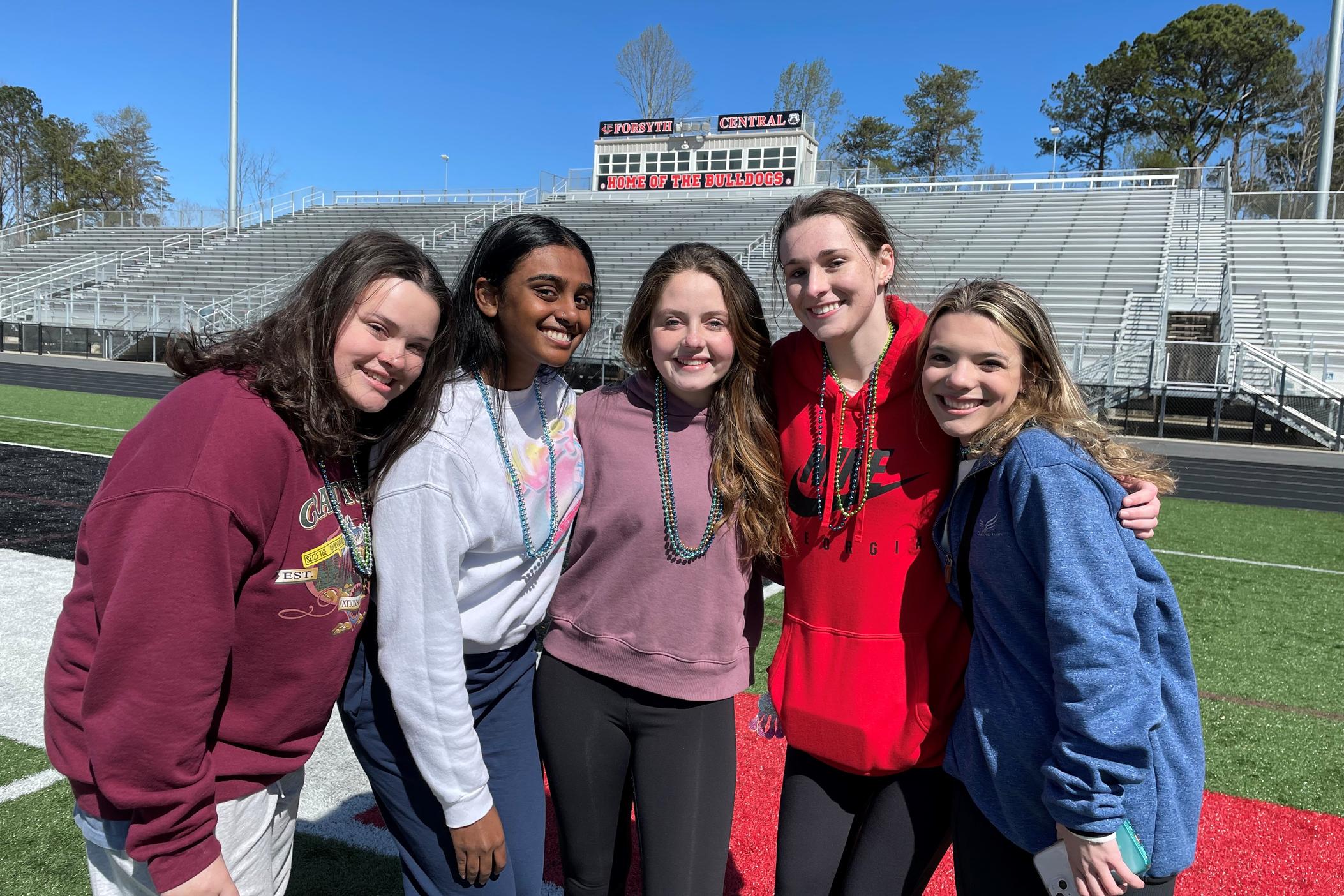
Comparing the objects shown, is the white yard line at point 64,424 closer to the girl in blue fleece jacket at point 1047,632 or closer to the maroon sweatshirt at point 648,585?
the maroon sweatshirt at point 648,585

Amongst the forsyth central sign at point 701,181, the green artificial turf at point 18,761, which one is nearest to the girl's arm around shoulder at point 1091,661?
the green artificial turf at point 18,761

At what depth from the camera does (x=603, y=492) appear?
1991 millimetres

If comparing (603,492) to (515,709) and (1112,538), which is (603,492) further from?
(1112,538)

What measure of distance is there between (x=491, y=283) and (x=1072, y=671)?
135cm

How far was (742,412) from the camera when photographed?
2.03m

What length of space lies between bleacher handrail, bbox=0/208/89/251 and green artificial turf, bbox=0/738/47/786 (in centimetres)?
4160

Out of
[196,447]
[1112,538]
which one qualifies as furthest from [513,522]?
[1112,538]

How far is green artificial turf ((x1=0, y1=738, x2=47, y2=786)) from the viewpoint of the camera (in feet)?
10.1

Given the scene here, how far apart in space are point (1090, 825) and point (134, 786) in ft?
4.82

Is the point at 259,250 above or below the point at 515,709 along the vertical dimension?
above

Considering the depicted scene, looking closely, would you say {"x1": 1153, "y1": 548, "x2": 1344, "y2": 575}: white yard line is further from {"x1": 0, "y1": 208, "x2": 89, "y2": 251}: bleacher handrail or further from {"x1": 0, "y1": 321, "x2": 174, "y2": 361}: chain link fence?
{"x1": 0, "y1": 208, "x2": 89, "y2": 251}: bleacher handrail

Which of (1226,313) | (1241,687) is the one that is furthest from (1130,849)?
(1226,313)

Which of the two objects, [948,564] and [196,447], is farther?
[948,564]

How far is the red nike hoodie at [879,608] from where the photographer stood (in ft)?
5.93
